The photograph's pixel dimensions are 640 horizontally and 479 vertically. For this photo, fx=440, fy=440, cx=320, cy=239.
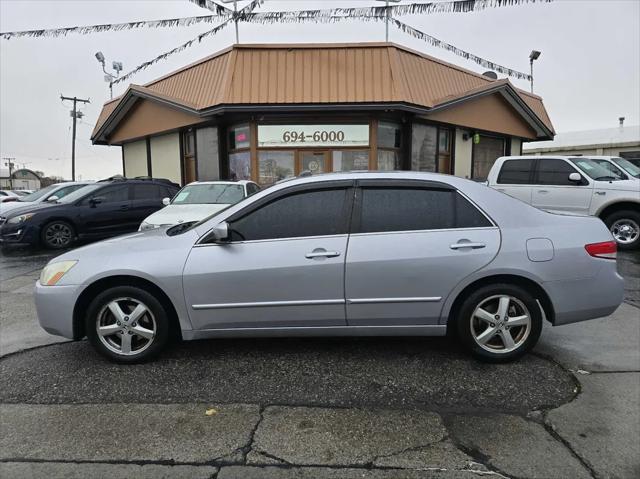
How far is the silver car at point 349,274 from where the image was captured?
344cm

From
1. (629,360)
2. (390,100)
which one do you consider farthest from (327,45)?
(629,360)

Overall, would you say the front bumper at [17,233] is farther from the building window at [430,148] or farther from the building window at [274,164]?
the building window at [430,148]

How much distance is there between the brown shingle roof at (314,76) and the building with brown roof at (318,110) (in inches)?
1.1

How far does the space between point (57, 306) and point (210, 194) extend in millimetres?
5480

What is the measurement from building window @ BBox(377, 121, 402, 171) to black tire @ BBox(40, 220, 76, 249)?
7.95 metres

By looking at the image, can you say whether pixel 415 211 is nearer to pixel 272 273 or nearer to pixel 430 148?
pixel 272 273

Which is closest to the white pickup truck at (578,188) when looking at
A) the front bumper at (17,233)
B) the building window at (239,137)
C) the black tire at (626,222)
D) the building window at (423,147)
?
the black tire at (626,222)

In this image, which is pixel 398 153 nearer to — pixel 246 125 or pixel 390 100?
pixel 390 100

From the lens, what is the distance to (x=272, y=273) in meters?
3.42

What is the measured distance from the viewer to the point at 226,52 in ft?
40.4

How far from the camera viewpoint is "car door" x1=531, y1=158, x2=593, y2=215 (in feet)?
29.3

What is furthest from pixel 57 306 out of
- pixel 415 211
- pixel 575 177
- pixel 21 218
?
pixel 575 177

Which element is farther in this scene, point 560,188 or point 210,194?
point 560,188

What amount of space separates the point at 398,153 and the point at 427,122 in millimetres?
1429
